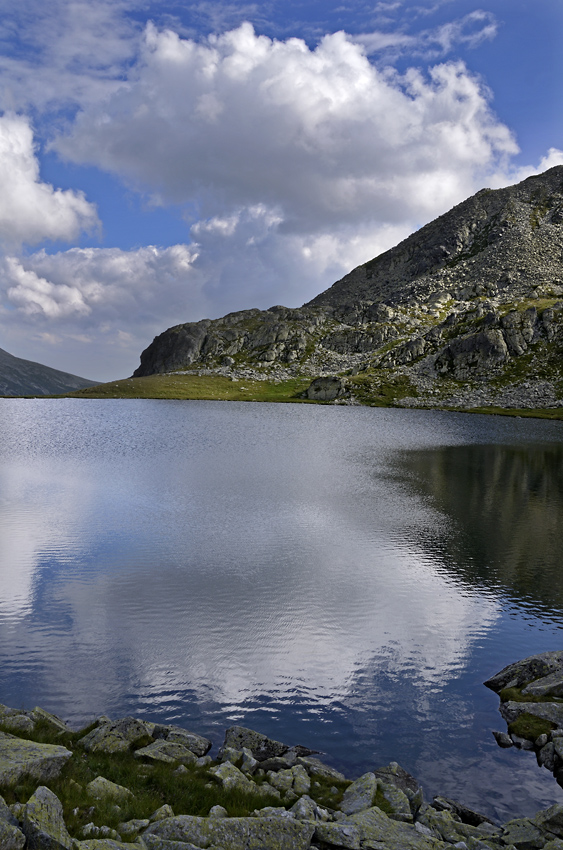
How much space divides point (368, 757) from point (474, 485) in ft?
151

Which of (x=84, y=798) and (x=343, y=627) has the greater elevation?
(x=84, y=798)

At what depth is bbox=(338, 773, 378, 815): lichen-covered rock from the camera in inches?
464

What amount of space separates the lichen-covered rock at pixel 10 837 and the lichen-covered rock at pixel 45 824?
19 centimetres

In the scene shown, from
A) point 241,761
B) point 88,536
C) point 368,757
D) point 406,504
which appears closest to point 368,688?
point 368,757

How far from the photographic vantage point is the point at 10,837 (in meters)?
7.92

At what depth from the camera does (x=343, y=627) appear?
2289 cm

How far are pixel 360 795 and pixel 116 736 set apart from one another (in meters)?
6.74

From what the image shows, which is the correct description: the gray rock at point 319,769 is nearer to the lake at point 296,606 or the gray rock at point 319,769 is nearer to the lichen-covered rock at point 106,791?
the lake at point 296,606

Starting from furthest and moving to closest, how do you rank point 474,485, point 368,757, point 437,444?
point 437,444, point 474,485, point 368,757

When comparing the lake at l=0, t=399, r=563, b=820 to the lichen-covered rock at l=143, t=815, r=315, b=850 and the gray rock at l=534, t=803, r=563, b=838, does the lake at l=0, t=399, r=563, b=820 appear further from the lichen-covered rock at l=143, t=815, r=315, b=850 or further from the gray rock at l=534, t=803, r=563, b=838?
the lichen-covered rock at l=143, t=815, r=315, b=850

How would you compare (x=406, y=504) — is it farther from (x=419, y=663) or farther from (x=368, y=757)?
(x=368, y=757)

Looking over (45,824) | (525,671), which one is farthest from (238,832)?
(525,671)

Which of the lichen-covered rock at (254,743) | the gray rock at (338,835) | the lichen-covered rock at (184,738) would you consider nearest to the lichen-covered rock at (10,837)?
the gray rock at (338,835)

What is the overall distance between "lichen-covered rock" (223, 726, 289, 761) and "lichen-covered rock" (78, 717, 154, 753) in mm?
2367
